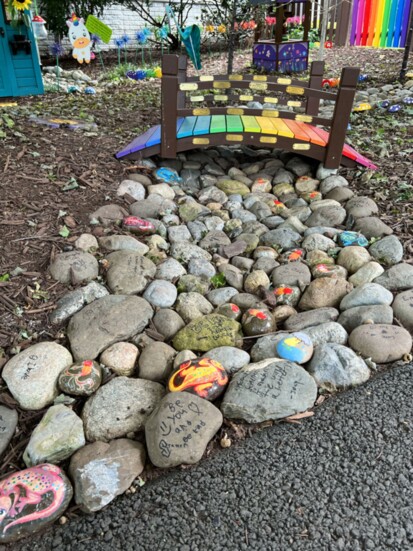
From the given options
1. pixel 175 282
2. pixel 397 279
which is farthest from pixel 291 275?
pixel 175 282

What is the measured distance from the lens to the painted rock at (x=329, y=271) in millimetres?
3236

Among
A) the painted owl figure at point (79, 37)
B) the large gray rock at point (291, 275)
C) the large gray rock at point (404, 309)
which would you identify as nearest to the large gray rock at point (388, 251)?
the large gray rock at point (404, 309)

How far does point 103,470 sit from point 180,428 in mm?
372

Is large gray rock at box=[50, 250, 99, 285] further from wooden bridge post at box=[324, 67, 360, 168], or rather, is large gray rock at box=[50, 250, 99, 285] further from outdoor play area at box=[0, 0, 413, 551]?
wooden bridge post at box=[324, 67, 360, 168]

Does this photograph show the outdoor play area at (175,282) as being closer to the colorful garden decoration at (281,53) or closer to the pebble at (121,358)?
the pebble at (121,358)

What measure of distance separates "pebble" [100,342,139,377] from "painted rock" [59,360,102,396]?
11 centimetres

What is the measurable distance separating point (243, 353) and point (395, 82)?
683 cm

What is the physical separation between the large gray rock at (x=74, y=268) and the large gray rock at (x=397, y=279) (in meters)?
1.92

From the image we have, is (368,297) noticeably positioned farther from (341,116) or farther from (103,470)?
(341,116)

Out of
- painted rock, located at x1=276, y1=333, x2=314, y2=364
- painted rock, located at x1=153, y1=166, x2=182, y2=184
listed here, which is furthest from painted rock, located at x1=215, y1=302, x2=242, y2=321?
painted rock, located at x1=153, y1=166, x2=182, y2=184

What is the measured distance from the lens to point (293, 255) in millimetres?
3506

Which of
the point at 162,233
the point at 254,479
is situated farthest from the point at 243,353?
the point at 162,233

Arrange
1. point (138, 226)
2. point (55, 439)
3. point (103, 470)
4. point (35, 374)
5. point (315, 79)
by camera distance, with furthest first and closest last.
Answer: point (315, 79) < point (138, 226) < point (35, 374) < point (55, 439) < point (103, 470)

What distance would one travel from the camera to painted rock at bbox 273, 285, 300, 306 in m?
3.09
